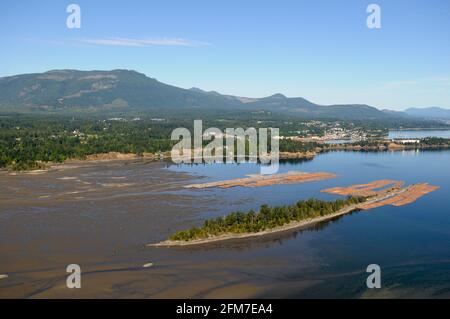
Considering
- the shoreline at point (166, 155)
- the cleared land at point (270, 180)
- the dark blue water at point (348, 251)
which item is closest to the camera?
the dark blue water at point (348, 251)

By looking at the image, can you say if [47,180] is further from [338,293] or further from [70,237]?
[338,293]

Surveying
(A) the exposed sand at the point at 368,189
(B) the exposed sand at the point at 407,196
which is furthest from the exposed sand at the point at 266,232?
(A) the exposed sand at the point at 368,189

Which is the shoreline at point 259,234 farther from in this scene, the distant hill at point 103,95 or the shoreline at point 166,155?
the distant hill at point 103,95

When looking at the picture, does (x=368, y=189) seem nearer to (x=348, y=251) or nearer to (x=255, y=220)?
(x=255, y=220)

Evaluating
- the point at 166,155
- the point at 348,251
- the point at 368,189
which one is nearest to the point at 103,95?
the point at 166,155

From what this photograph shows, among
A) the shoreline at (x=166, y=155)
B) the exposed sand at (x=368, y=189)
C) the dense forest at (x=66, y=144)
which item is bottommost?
the exposed sand at (x=368, y=189)

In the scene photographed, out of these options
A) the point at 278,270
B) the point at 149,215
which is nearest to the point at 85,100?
the point at 149,215
